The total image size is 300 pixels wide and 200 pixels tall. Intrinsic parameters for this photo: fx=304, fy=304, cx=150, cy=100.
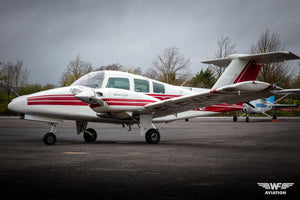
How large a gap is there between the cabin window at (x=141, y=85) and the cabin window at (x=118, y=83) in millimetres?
328

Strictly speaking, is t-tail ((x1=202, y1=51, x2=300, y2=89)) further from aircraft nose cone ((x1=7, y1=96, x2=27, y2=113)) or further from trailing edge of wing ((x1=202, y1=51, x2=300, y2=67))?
aircraft nose cone ((x1=7, y1=96, x2=27, y2=113))

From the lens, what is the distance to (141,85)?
10.8 metres

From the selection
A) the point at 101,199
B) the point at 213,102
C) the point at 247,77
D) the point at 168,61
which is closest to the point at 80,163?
the point at 101,199

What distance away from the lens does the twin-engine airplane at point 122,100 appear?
9.44 m

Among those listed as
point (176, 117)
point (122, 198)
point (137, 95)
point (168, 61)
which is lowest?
point (122, 198)

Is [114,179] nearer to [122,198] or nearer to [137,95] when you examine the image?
[122,198]

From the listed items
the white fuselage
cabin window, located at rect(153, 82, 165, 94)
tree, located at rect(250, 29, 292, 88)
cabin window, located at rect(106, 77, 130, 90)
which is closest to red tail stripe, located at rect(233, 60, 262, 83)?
cabin window, located at rect(153, 82, 165, 94)

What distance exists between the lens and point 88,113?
33.8 ft

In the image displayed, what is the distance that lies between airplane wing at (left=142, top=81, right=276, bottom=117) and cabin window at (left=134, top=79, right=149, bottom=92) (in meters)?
0.96

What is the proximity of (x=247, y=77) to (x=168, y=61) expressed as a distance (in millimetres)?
39376

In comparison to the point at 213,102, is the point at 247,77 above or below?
above

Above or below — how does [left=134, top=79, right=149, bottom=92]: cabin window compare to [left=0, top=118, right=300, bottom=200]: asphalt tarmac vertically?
above

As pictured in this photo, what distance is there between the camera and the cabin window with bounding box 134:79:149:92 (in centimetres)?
1067

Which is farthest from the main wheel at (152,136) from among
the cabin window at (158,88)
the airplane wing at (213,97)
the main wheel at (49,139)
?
the main wheel at (49,139)
